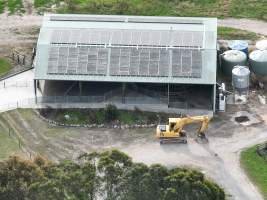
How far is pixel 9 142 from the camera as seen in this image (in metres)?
82.6

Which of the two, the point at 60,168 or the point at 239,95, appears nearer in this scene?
the point at 60,168

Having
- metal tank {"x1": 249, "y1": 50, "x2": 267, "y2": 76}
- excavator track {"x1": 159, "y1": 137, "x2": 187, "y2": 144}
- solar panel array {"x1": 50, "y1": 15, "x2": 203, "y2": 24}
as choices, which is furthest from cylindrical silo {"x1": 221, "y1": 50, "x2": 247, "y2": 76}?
excavator track {"x1": 159, "y1": 137, "x2": 187, "y2": 144}

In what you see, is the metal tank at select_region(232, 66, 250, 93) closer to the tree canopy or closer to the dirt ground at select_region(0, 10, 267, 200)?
the dirt ground at select_region(0, 10, 267, 200)

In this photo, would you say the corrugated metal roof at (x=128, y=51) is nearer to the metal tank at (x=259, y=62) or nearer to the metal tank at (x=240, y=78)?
the metal tank at (x=240, y=78)

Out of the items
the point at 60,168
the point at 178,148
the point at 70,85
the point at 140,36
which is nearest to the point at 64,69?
the point at 70,85

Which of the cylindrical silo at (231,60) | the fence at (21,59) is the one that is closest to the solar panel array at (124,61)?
the cylindrical silo at (231,60)

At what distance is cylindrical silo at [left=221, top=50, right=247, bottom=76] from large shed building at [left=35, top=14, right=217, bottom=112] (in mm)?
3256

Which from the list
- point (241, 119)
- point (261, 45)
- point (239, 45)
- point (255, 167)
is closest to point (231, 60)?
point (239, 45)

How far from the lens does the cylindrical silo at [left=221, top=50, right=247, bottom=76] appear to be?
305 feet

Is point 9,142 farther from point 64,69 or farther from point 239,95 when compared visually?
point 239,95

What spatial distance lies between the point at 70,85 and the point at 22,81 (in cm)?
624

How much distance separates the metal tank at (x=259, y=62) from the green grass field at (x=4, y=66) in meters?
28.2

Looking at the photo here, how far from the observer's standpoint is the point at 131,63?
88812mm

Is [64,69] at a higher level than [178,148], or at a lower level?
higher
